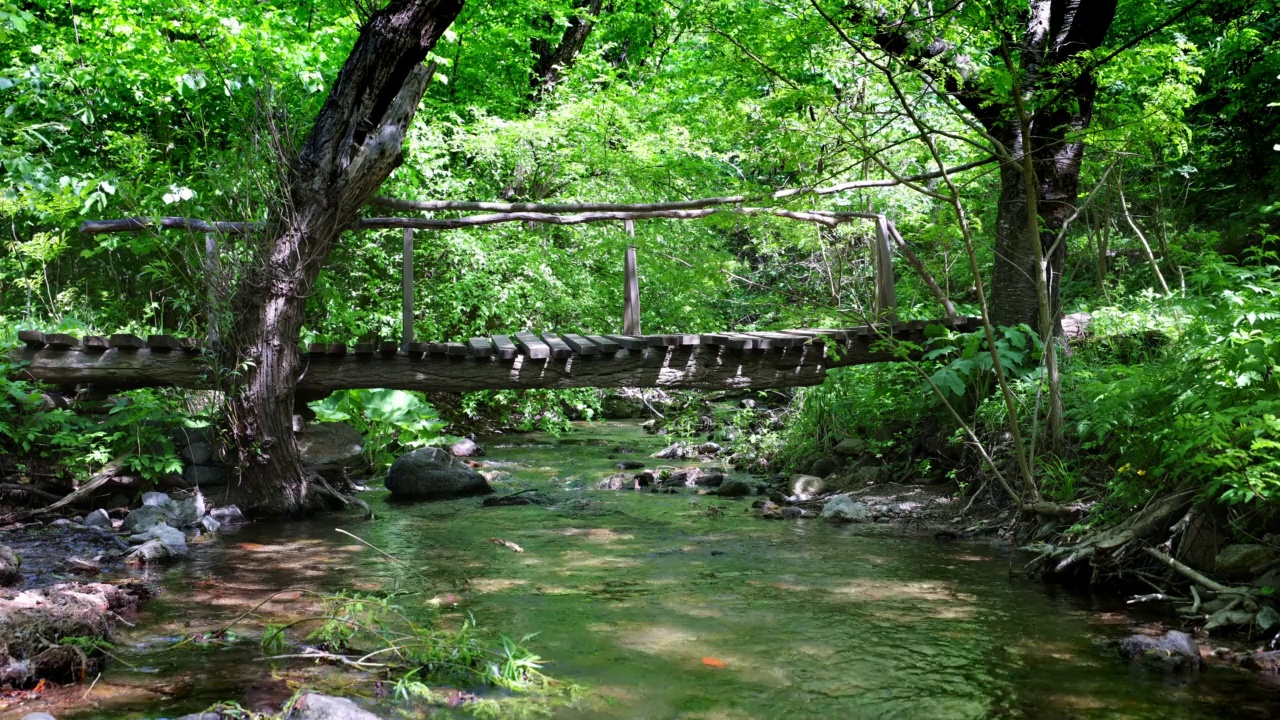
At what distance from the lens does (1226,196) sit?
10.3 meters

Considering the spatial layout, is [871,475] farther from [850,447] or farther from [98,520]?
[98,520]

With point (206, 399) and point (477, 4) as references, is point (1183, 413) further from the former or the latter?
point (477, 4)

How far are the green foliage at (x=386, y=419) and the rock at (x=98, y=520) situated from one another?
2316 mm

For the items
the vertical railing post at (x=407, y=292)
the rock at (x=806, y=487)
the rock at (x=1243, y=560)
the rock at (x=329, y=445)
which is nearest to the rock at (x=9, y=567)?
the rock at (x=329, y=445)

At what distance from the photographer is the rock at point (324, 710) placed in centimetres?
270

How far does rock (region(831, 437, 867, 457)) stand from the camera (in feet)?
25.8

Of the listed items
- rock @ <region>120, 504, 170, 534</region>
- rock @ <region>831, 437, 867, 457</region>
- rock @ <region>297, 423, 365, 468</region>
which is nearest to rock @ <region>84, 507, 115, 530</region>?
rock @ <region>120, 504, 170, 534</region>

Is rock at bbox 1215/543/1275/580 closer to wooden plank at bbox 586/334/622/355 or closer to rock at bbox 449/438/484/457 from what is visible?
wooden plank at bbox 586/334/622/355

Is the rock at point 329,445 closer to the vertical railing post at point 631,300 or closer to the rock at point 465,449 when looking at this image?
the rock at point 465,449

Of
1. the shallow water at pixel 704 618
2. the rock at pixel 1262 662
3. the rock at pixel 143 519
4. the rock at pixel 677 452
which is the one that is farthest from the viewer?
the rock at pixel 677 452

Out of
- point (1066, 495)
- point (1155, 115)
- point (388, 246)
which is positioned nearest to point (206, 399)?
point (388, 246)

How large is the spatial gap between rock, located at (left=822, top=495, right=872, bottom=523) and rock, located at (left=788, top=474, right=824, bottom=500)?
53cm

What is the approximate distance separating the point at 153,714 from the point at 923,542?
4488 millimetres

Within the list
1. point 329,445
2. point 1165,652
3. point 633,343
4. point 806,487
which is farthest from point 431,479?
point 1165,652
